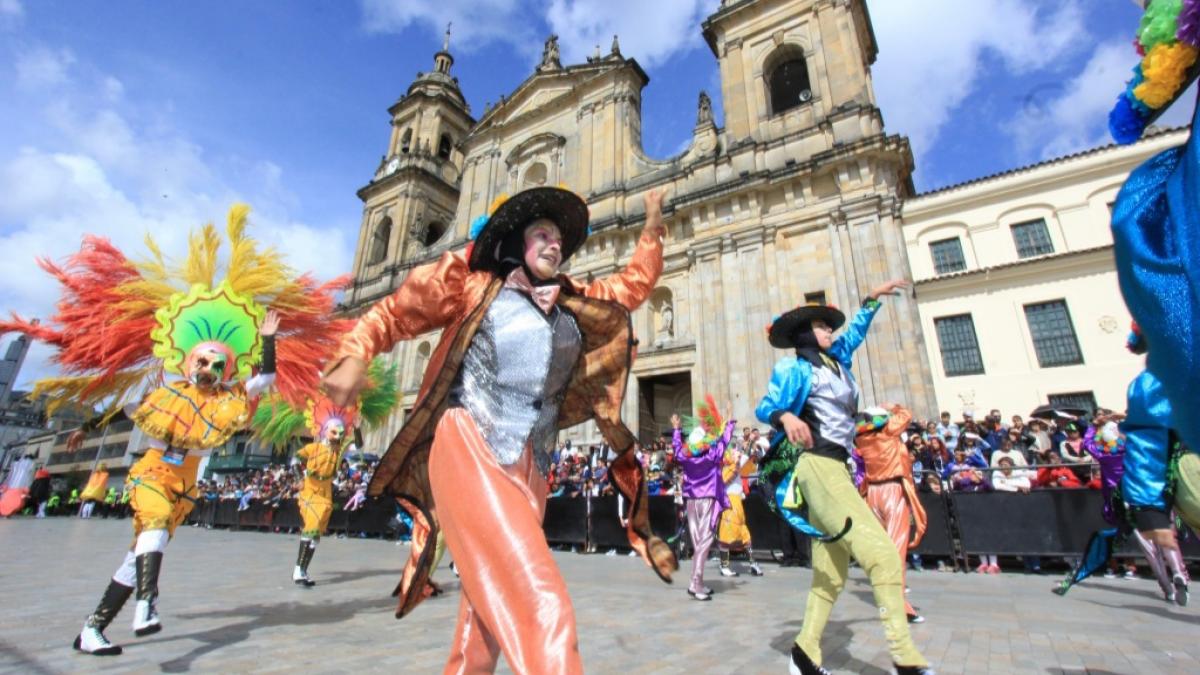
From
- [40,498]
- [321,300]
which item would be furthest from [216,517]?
[321,300]

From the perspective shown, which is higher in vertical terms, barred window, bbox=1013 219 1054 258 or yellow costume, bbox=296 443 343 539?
barred window, bbox=1013 219 1054 258

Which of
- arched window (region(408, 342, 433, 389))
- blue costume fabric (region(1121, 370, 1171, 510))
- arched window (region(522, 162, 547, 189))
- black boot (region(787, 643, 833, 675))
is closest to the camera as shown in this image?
blue costume fabric (region(1121, 370, 1171, 510))

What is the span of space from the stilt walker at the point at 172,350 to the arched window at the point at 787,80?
1906 centimetres

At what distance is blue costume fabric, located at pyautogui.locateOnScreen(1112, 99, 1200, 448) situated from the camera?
124 centimetres

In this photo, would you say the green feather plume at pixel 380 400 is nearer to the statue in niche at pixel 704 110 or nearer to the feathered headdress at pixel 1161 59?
the statue in niche at pixel 704 110

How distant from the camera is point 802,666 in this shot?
2.88 m

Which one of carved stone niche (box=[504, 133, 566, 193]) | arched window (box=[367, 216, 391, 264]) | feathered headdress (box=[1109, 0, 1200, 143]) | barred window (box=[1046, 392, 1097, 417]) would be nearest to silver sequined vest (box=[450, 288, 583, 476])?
feathered headdress (box=[1109, 0, 1200, 143])

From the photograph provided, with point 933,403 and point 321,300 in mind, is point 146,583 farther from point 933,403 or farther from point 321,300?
point 933,403

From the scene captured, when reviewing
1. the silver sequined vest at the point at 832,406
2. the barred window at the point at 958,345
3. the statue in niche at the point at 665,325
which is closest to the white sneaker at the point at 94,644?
the silver sequined vest at the point at 832,406

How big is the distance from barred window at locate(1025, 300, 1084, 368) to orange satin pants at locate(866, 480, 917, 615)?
12.2 metres

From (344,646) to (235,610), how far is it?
194 cm

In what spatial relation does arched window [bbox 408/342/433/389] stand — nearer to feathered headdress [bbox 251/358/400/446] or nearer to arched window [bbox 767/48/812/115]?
feathered headdress [bbox 251/358/400/446]

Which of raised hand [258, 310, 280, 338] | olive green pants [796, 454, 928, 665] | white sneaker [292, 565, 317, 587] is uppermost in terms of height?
raised hand [258, 310, 280, 338]

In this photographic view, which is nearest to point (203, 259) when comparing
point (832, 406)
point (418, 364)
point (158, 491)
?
point (158, 491)
